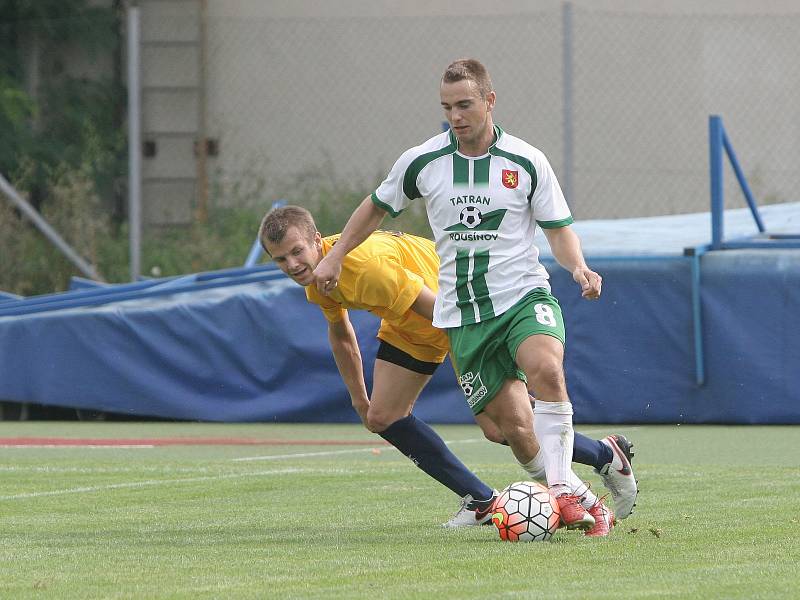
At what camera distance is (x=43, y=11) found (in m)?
19.7

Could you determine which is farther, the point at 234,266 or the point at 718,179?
the point at 234,266

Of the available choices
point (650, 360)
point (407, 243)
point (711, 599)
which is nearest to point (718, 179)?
point (650, 360)

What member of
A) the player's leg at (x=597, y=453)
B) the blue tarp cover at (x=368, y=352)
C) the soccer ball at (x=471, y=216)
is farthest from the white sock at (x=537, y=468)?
the blue tarp cover at (x=368, y=352)

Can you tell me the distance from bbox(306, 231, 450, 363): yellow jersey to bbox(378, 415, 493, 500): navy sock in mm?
305

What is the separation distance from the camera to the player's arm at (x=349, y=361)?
697 centimetres

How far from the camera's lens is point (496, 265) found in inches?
243

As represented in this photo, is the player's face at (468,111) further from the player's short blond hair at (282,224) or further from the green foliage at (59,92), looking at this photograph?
the green foliage at (59,92)

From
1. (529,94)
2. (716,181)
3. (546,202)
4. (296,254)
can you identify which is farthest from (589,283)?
(529,94)

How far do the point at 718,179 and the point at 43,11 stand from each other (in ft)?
32.8

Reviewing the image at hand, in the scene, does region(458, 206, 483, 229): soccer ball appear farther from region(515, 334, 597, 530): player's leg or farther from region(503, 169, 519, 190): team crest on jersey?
region(515, 334, 597, 530): player's leg

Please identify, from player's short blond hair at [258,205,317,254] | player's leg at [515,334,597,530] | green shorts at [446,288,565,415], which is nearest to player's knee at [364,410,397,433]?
green shorts at [446,288,565,415]

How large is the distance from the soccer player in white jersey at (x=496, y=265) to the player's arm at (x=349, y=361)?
2.04ft

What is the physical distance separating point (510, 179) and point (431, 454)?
1356mm

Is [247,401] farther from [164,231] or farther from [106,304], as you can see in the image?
[164,231]
